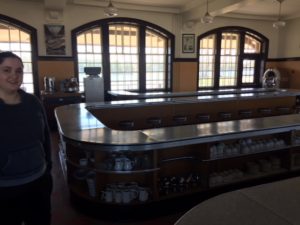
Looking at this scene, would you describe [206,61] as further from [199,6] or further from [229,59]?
[199,6]

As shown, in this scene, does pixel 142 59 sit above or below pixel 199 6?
below

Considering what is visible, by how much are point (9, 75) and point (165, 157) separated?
1.92 metres

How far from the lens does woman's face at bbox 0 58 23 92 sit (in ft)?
4.99

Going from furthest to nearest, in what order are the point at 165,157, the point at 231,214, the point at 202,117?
the point at 202,117 → the point at 165,157 → the point at 231,214

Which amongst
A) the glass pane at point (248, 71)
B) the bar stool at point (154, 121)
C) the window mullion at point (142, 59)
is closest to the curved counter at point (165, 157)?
the bar stool at point (154, 121)

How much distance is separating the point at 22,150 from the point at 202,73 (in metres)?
7.77

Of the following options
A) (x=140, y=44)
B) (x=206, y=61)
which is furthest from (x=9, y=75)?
(x=206, y=61)

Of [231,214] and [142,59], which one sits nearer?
[231,214]

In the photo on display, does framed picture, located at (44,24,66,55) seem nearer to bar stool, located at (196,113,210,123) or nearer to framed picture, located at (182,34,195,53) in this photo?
framed picture, located at (182,34,195,53)

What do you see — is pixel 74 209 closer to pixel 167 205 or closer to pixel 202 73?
pixel 167 205

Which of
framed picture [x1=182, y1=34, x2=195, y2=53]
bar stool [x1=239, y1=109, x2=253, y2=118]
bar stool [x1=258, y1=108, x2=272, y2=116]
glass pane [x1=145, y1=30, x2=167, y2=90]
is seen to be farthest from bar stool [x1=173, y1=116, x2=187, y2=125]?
framed picture [x1=182, y1=34, x2=195, y2=53]

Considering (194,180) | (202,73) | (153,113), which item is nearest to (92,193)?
(194,180)

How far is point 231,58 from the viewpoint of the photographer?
9117 mm

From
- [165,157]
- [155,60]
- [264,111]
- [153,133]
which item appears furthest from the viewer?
[155,60]
